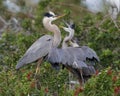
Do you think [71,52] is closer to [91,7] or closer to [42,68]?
[42,68]

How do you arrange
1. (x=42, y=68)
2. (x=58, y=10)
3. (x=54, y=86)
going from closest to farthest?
(x=54, y=86) → (x=42, y=68) → (x=58, y=10)

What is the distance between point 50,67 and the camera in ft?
27.1

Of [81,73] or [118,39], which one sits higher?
[118,39]

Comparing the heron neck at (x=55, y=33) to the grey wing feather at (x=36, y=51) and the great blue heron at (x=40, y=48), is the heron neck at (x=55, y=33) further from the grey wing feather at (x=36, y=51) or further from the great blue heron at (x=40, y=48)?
the grey wing feather at (x=36, y=51)

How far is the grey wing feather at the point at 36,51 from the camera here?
852 centimetres

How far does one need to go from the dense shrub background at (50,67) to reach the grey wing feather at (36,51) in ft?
0.47

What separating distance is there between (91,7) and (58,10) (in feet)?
3.77

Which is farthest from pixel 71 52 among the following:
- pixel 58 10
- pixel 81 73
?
pixel 58 10

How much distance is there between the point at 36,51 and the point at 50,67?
1.83 ft

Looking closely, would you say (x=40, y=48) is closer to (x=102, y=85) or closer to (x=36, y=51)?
(x=36, y=51)

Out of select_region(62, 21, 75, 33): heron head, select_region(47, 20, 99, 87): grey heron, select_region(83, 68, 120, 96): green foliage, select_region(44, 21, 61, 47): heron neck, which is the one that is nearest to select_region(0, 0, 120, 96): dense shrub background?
select_region(83, 68, 120, 96): green foliage

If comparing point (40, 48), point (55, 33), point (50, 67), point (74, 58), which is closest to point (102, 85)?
point (50, 67)

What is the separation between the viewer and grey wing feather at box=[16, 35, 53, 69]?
8521 mm

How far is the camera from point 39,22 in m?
11.1
